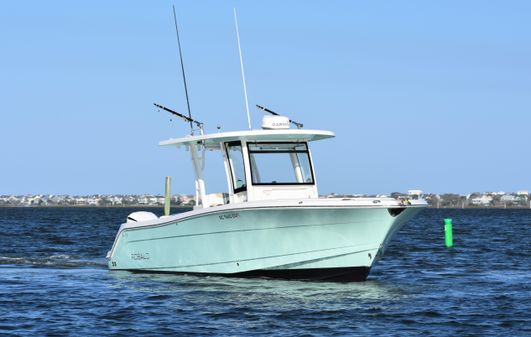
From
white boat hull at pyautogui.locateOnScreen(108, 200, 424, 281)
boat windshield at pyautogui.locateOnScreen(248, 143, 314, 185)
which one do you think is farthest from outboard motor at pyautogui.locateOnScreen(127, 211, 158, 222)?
boat windshield at pyautogui.locateOnScreen(248, 143, 314, 185)

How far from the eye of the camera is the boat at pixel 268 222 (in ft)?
63.6

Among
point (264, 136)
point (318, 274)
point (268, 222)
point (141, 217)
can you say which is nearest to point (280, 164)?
point (264, 136)

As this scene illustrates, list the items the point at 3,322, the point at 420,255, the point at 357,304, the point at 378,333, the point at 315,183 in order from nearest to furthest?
the point at 378,333 < the point at 3,322 < the point at 357,304 < the point at 315,183 < the point at 420,255

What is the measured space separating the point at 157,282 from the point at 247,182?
2900mm

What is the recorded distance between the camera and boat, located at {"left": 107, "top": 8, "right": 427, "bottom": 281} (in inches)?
763

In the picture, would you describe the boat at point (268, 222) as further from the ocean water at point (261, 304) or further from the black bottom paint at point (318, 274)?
the ocean water at point (261, 304)

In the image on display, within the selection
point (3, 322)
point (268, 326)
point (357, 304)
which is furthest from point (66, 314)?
point (357, 304)

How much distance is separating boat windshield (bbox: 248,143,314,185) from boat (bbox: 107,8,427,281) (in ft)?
0.07

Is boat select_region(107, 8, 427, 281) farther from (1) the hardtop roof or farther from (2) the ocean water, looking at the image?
(2) the ocean water

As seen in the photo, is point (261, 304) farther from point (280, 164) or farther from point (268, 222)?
point (280, 164)

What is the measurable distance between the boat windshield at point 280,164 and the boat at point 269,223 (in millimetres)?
22

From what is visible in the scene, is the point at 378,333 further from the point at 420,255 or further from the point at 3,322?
the point at 420,255

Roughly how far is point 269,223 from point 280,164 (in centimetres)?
206

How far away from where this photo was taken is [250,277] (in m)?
20.3
